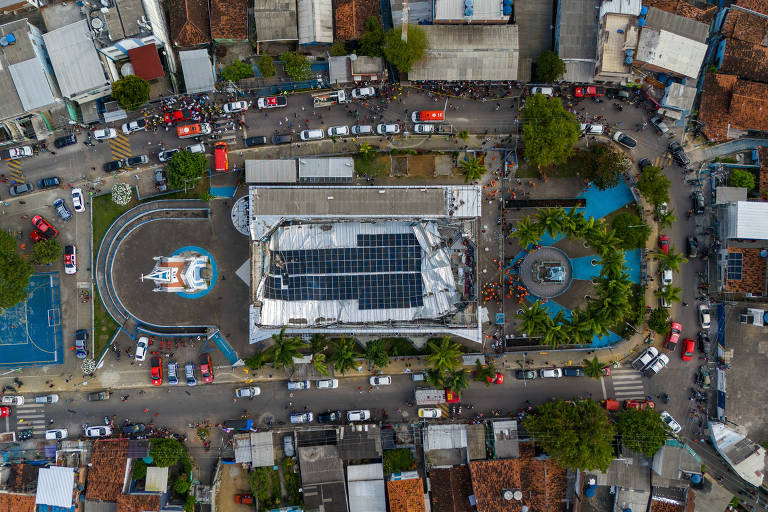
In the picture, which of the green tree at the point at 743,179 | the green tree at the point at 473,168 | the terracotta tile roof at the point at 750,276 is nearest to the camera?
the terracotta tile roof at the point at 750,276

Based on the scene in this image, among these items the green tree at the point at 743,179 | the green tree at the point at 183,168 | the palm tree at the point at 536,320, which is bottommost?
the palm tree at the point at 536,320

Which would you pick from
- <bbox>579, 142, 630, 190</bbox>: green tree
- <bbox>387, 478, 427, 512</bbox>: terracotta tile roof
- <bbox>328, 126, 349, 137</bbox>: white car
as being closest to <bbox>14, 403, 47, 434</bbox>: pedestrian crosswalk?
<bbox>387, 478, 427, 512</bbox>: terracotta tile roof

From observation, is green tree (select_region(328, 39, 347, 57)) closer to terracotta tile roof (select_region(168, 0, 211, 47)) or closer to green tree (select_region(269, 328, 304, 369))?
terracotta tile roof (select_region(168, 0, 211, 47))

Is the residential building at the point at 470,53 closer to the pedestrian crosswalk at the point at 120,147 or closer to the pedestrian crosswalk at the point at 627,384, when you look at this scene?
the pedestrian crosswalk at the point at 120,147

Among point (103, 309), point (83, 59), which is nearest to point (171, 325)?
point (103, 309)

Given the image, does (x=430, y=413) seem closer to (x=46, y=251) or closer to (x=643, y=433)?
(x=643, y=433)

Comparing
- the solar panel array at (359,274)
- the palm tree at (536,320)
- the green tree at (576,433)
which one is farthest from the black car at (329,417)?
the palm tree at (536,320)
